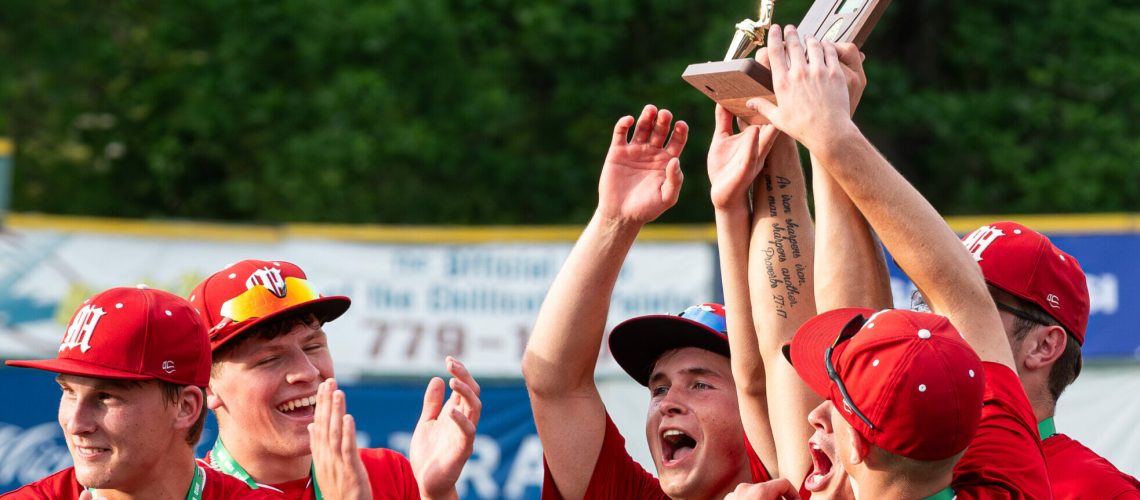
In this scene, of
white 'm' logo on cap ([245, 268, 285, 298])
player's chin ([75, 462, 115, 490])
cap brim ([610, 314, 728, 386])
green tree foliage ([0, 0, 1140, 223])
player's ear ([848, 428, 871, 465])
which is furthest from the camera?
green tree foliage ([0, 0, 1140, 223])

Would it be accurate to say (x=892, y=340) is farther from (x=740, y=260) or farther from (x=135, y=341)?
(x=135, y=341)

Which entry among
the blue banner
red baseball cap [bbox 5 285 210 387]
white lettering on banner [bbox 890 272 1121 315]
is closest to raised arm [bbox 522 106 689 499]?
red baseball cap [bbox 5 285 210 387]

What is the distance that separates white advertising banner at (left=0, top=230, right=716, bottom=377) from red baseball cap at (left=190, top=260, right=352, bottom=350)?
5620 mm

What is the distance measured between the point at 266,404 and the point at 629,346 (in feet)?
3.78

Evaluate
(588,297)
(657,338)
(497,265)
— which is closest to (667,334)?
(657,338)

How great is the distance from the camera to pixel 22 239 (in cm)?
1016

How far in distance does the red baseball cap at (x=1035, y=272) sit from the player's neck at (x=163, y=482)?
218 cm

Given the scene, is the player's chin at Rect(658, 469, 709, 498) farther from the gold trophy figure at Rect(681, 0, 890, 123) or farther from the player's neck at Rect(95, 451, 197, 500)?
the player's neck at Rect(95, 451, 197, 500)

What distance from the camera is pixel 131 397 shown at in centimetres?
384

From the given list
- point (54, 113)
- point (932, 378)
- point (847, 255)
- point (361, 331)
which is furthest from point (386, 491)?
point (54, 113)

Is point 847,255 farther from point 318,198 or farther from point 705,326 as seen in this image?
point 318,198

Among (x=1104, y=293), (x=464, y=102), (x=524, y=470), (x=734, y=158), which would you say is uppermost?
(x=464, y=102)

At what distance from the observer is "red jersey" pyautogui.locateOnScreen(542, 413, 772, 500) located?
14.0 feet

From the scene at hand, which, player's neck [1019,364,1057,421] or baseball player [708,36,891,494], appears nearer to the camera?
baseball player [708,36,891,494]
